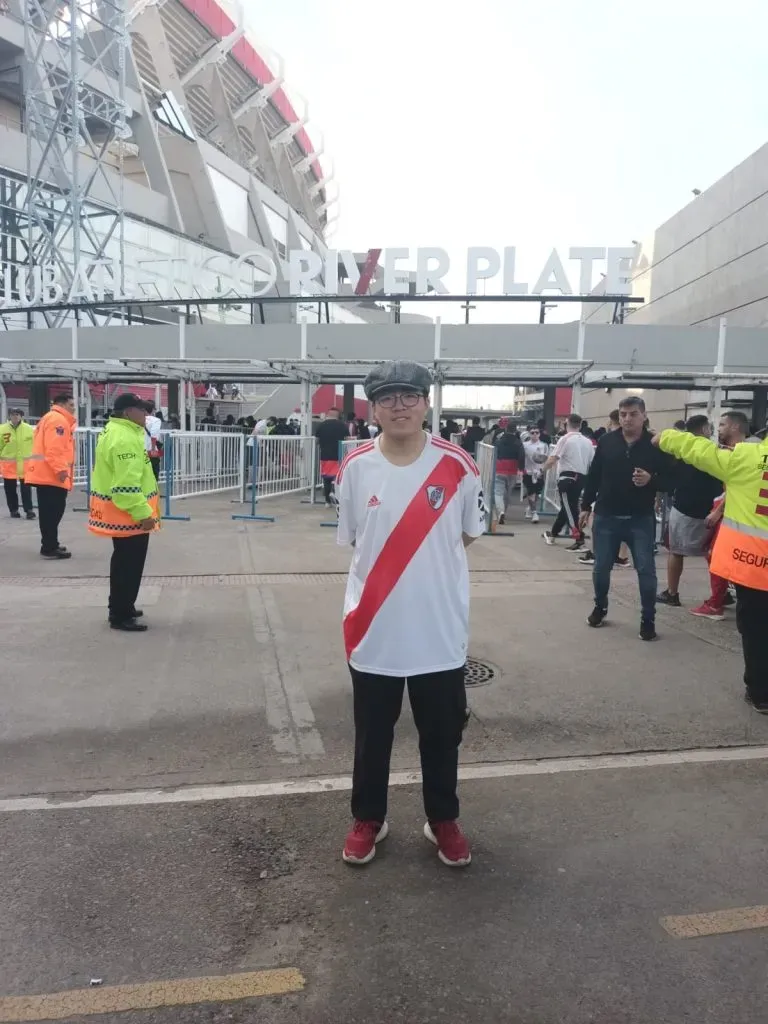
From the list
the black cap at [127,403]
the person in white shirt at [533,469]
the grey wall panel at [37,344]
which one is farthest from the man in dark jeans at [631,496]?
the grey wall panel at [37,344]

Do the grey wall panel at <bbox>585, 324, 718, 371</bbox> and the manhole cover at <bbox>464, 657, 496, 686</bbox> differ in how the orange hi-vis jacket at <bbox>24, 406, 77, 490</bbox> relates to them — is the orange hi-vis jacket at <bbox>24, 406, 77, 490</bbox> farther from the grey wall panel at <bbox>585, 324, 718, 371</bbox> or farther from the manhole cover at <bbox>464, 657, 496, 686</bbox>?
the grey wall panel at <bbox>585, 324, 718, 371</bbox>

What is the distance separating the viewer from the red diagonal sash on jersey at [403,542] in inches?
111

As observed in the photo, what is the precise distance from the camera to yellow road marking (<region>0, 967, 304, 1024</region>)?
2.16m

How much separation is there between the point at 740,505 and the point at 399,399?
2982 mm

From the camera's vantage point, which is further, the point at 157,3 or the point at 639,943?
the point at 157,3

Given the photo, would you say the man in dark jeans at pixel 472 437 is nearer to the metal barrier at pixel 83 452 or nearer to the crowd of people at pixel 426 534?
the metal barrier at pixel 83 452

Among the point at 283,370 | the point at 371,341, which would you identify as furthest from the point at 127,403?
the point at 371,341

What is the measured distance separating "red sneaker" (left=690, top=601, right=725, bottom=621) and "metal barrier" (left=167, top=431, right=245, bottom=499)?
9063mm

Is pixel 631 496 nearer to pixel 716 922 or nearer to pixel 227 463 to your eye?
pixel 716 922

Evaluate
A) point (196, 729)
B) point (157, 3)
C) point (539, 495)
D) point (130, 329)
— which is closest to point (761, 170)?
point (539, 495)

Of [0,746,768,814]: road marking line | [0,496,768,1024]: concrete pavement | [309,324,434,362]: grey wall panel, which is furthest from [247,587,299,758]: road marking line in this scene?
[309,324,434,362]: grey wall panel

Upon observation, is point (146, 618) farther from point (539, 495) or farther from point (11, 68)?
point (11, 68)

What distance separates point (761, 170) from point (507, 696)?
2090 centimetres

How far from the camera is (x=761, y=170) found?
20016 millimetres
